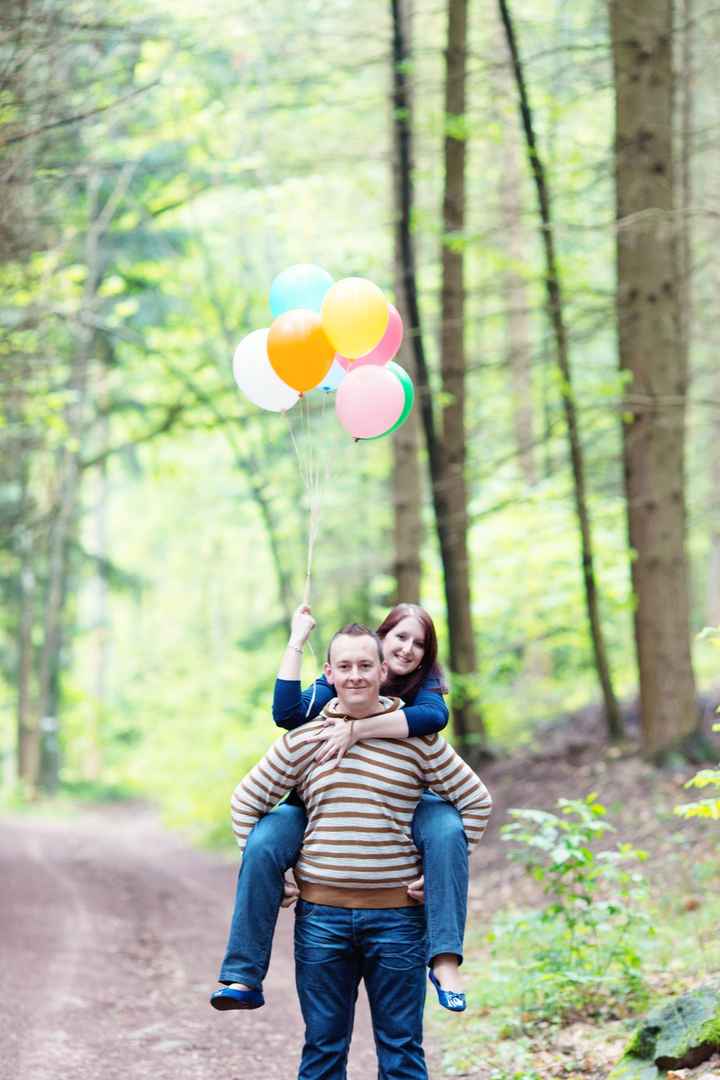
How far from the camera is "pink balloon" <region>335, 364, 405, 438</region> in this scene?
4805mm

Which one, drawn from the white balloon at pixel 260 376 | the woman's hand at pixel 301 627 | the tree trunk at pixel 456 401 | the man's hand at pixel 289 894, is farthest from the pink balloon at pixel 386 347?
the tree trunk at pixel 456 401

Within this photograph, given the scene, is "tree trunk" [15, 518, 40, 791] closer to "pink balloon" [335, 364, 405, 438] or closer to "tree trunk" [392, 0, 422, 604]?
"tree trunk" [392, 0, 422, 604]

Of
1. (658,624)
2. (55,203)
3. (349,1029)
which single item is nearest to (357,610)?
(55,203)

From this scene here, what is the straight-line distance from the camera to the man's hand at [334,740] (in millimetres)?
3807

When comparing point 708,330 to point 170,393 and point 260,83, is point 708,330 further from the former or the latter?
point 170,393

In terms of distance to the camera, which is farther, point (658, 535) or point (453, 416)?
point (453, 416)

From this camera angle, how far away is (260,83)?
1559cm

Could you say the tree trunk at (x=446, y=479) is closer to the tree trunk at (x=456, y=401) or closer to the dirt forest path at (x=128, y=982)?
the tree trunk at (x=456, y=401)

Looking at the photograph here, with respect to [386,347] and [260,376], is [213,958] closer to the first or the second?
[260,376]

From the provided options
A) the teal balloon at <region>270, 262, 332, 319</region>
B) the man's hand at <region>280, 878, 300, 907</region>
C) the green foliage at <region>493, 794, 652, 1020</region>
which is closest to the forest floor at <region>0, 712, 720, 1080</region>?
the green foliage at <region>493, 794, 652, 1020</region>

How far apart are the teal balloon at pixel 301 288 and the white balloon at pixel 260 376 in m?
0.16

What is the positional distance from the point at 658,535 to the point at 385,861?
22.3ft

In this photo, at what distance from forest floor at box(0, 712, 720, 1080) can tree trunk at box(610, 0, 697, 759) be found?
86 centimetres

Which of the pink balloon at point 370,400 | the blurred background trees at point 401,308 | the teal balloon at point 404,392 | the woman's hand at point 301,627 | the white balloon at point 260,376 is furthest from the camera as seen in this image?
the blurred background trees at point 401,308
